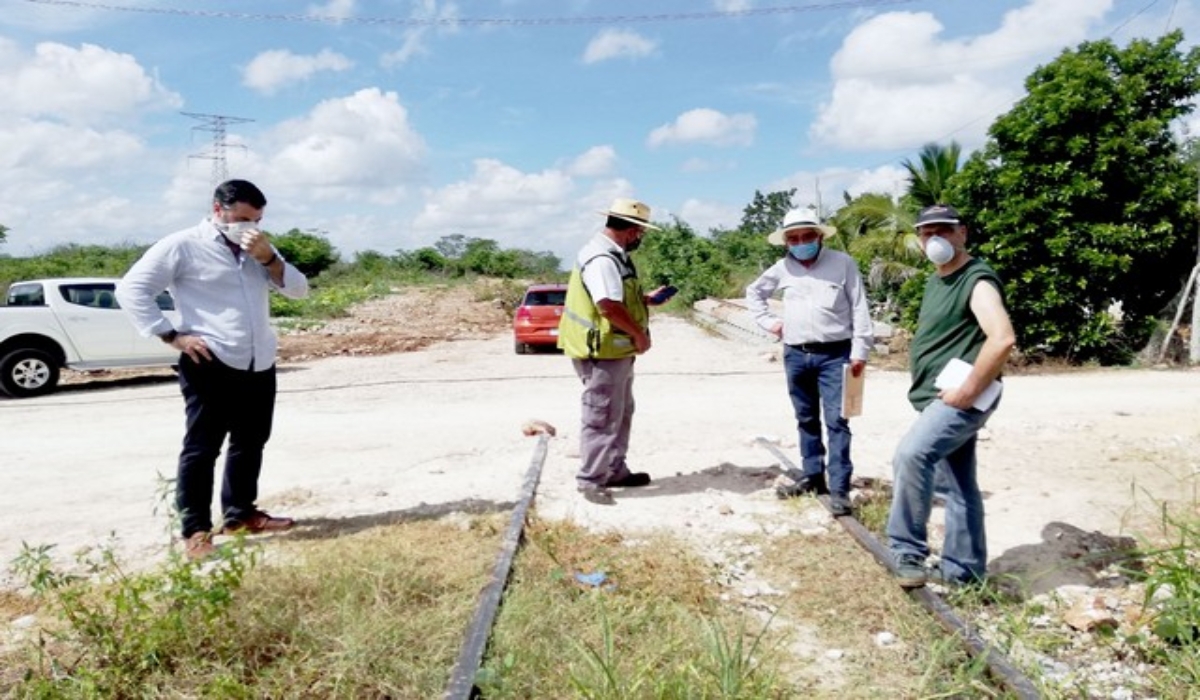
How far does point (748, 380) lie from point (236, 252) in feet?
28.8

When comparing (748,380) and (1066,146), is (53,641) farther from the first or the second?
(1066,146)

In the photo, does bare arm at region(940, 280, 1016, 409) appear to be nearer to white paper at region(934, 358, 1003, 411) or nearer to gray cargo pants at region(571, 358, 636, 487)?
white paper at region(934, 358, 1003, 411)

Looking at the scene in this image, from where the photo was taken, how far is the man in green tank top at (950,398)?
3.55 meters

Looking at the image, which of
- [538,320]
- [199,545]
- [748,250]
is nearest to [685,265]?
[748,250]

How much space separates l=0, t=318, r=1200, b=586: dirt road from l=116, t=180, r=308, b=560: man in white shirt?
1.24 ft

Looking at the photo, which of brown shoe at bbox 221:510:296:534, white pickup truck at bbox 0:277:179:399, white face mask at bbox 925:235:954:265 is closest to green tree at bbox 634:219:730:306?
white pickup truck at bbox 0:277:179:399

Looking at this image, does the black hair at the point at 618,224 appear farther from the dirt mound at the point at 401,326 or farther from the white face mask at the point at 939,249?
the dirt mound at the point at 401,326

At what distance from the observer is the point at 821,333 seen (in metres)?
5.15

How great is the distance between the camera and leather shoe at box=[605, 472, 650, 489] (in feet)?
19.2

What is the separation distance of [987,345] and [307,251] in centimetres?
4892

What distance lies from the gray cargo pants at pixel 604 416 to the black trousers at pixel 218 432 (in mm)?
2023

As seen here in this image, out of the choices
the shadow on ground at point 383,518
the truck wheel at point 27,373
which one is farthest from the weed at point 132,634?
the truck wheel at point 27,373

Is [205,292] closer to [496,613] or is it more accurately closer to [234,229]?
[234,229]

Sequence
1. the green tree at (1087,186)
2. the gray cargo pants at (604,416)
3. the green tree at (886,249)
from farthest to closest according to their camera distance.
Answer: the green tree at (886,249)
the green tree at (1087,186)
the gray cargo pants at (604,416)
